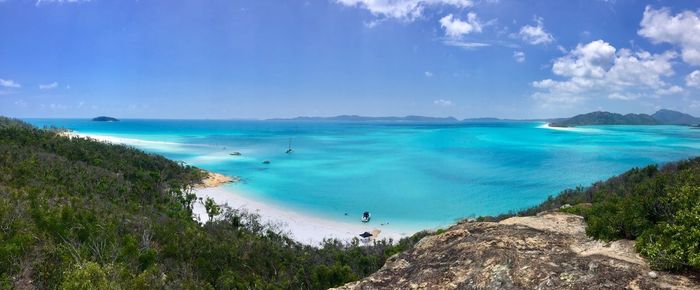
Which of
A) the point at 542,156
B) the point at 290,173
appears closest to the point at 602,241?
the point at 290,173

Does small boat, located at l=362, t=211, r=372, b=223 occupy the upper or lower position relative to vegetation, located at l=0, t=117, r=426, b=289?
lower

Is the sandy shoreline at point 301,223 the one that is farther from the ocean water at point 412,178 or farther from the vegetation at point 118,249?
the vegetation at point 118,249

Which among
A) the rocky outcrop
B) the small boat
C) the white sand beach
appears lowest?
the white sand beach

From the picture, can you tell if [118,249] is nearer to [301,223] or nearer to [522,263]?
[522,263]

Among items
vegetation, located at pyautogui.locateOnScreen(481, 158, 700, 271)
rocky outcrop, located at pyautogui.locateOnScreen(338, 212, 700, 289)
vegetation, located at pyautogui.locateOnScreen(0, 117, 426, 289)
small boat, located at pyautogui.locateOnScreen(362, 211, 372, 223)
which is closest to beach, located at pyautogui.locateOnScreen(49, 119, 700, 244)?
small boat, located at pyautogui.locateOnScreen(362, 211, 372, 223)

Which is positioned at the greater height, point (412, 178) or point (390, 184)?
point (412, 178)

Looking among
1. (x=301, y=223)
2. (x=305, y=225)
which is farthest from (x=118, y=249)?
(x=301, y=223)

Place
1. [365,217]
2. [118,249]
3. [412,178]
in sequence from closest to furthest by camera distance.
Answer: [118,249] → [365,217] → [412,178]

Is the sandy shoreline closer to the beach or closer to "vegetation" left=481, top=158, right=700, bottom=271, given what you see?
the beach

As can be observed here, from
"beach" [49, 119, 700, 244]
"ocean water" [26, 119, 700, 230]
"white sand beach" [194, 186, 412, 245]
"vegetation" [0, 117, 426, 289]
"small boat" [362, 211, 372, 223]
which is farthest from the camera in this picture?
"ocean water" [26, 119, 700, 230]
